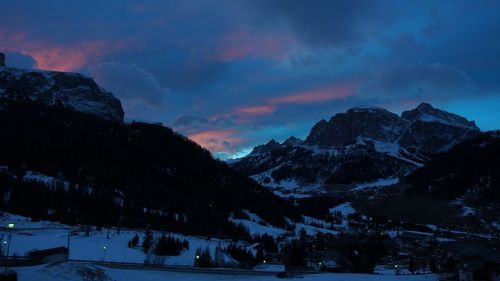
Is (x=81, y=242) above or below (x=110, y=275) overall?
above

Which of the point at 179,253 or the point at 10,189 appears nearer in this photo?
the point at 179,253

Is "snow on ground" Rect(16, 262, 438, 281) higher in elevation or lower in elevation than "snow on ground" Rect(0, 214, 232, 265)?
lower

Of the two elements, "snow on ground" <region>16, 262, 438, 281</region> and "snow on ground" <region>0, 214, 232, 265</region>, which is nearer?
"snow on ground" <region>16, 262, 438, 281</region>

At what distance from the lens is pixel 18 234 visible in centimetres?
12644

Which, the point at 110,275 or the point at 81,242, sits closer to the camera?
the point at 110,275

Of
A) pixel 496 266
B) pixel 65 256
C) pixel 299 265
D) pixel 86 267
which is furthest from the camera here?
pixel 299 265

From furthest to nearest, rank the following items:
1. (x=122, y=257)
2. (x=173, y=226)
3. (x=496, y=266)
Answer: (x=173, y=226) → (x=122, y=257) → (x=496, y=266)

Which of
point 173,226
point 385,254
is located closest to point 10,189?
point 173,226

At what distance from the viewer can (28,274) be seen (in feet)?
188

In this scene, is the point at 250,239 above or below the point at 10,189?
below

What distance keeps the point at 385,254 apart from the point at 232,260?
236 feet

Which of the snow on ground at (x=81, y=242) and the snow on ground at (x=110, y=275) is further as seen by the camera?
the snow on ground at (x=81, y=242)

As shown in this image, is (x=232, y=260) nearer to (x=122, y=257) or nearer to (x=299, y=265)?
(x=299, y=265)

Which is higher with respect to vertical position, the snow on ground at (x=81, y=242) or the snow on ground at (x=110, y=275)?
the snow on ground at (x=81, y=242)
